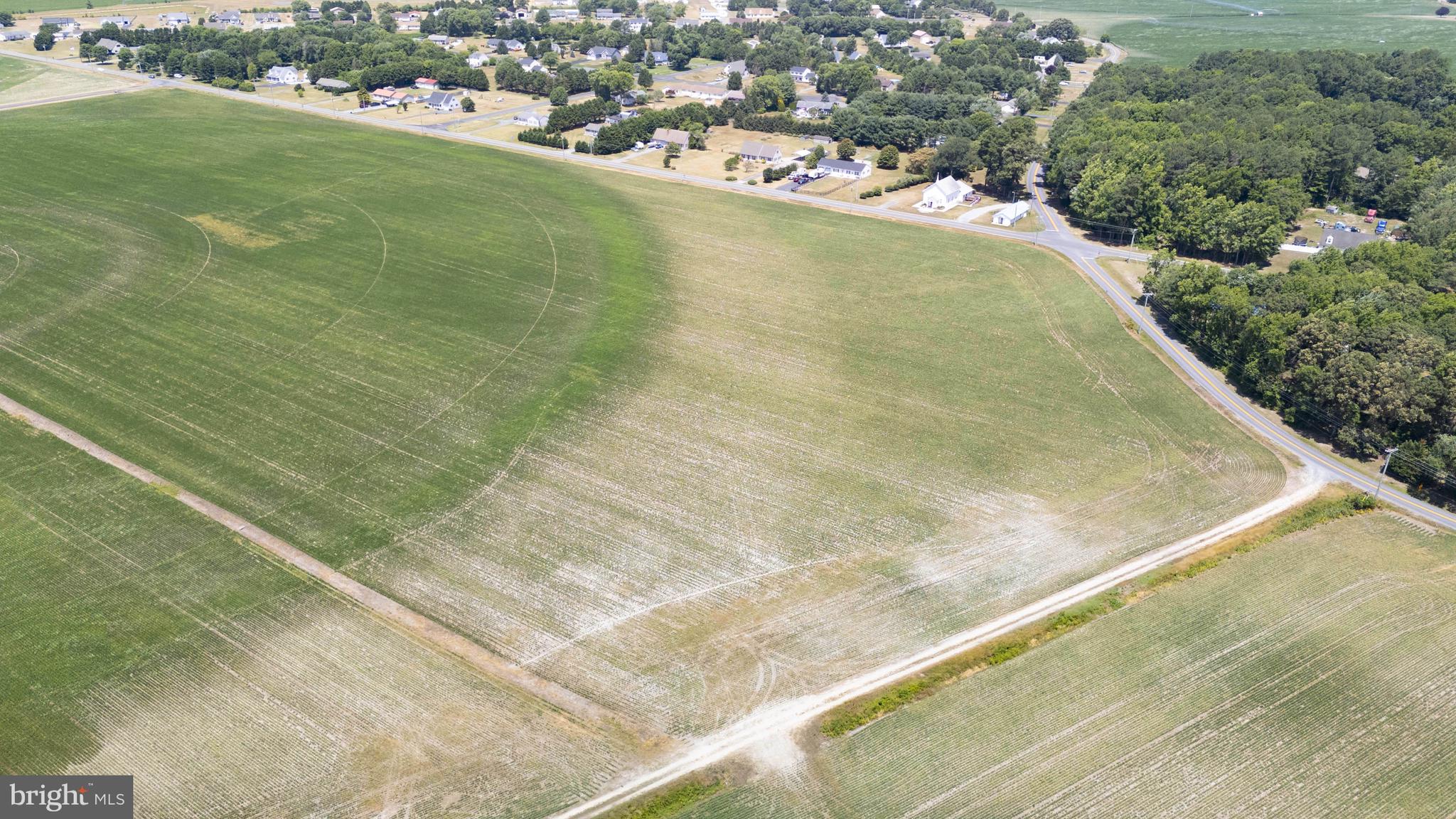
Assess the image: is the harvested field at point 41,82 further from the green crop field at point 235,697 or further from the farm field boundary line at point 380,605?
the green crop field at point 235,697

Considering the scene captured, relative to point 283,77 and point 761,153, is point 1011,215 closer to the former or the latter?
point 761,153

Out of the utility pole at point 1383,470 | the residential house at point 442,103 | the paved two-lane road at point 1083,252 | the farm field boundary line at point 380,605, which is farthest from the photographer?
the residential house at point 442,103

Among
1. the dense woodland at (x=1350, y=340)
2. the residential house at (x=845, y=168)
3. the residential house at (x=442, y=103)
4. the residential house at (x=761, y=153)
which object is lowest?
the dense woodland at (x=1350, y=340)

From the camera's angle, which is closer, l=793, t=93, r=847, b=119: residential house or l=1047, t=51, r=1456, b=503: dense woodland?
l=1047, t=51, r=1456, b=503: dense woodland

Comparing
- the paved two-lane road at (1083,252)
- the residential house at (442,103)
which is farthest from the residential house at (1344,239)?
the residential house at (442,103)

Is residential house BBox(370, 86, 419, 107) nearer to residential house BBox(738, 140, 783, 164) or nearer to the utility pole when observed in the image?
residential house BBox(738, 140, 783, 164)

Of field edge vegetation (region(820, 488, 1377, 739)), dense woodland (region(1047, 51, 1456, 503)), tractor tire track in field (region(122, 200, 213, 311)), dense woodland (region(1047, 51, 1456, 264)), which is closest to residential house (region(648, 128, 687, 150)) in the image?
dense woodland (region(1047, 51, 1456, 264))
